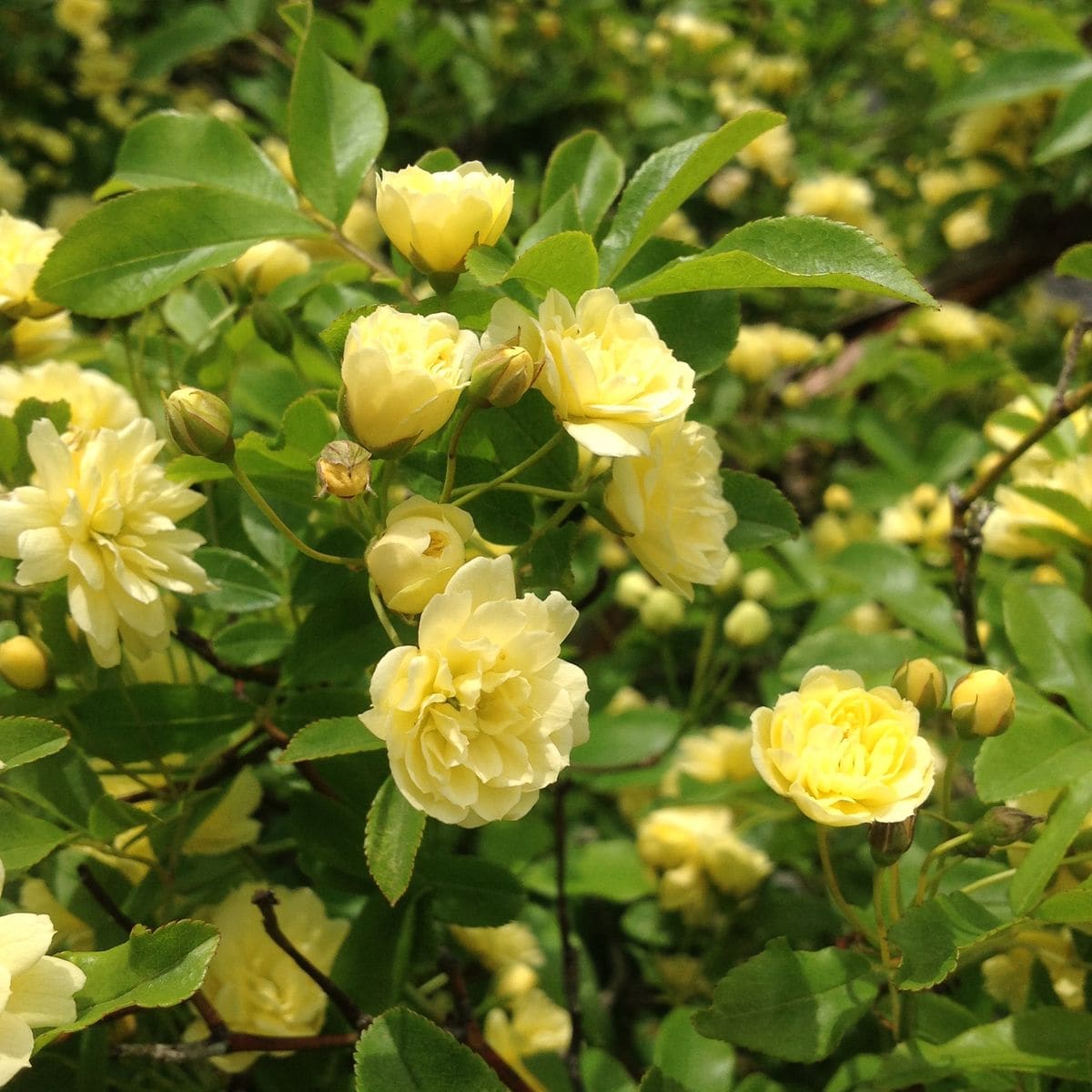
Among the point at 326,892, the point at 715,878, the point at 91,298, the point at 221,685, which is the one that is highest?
the point at 91,298

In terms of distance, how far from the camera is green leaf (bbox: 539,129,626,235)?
709mm

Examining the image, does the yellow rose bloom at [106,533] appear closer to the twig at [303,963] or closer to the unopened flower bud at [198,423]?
the unopened flower bud at [198,423]

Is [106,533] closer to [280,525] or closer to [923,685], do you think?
[280,525]

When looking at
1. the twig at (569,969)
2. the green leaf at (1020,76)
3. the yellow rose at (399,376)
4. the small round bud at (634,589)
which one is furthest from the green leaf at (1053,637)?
the green leaf at (1020,76)

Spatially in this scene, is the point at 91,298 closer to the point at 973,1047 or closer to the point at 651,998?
the point at 973,1047

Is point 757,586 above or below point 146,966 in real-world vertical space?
below

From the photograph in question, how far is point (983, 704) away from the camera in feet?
1.86

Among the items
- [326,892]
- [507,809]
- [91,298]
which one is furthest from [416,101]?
→ [507,809]

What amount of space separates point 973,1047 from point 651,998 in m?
0.50

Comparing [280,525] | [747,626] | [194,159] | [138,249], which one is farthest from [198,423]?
[747,626]

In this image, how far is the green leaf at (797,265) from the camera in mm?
499

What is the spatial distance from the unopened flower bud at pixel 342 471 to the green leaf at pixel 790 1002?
1.09 feet

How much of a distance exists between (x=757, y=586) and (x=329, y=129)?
70 cm

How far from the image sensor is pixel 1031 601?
756 millimetres
